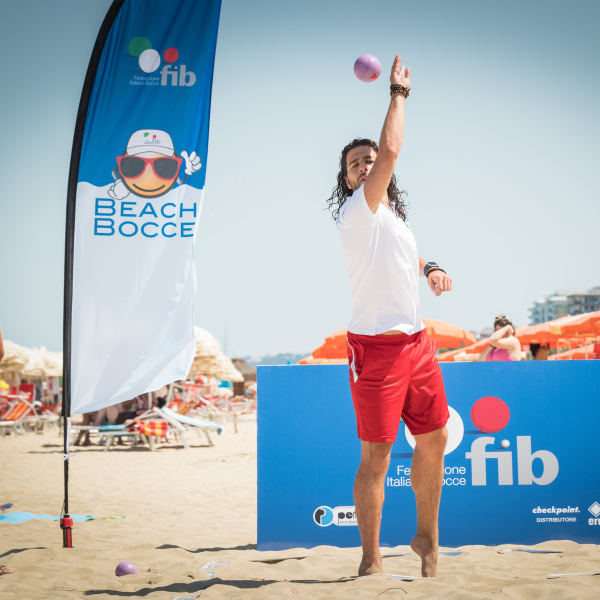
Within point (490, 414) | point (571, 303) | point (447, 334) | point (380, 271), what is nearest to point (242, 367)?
point (447, 334)

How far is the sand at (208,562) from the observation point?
2.26 metres

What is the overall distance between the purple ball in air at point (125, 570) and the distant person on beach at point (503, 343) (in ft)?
11.6

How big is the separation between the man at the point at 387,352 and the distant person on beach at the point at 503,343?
9.47ft

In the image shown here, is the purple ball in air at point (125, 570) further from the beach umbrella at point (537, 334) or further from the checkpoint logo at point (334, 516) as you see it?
the beach umbrella at point (537, 334)

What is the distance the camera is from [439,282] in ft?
8.44

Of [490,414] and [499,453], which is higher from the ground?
[490,414]

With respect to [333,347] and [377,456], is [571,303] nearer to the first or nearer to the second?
[333,347]

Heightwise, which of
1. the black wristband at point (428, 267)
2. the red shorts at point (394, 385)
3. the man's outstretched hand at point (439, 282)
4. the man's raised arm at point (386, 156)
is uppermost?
the man's raised arm at point (386, 156)

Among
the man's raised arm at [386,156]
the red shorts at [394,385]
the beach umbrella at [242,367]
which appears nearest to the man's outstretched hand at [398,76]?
the man's raised arm at [386,156]

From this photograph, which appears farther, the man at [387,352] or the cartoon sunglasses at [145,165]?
the cartoon sunglasses at [145,165]

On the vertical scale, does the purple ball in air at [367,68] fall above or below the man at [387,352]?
above

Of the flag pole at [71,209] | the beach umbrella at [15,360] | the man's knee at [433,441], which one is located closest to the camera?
the man's knee at [433,441]

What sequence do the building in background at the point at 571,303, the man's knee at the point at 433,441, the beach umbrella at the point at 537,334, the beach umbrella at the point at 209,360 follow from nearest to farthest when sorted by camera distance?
the man's knee at the point at 433,441 < the beach umbrella at the point at 537,334 < the beach umbrella at the point at 209,360 < the building in background at the point at 571,303

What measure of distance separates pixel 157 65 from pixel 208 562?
2.87 m
